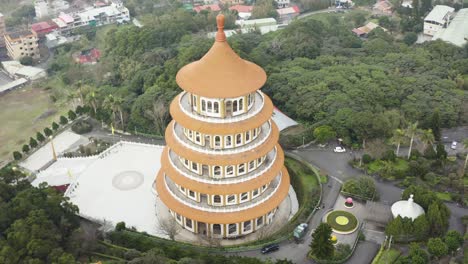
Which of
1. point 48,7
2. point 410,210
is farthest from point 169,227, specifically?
point 48,7

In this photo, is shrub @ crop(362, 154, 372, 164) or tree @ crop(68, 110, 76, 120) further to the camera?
tree @ crop(68, 110, 76, 120)

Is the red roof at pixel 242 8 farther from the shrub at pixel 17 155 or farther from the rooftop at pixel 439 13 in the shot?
the shrub at pixel 17 155

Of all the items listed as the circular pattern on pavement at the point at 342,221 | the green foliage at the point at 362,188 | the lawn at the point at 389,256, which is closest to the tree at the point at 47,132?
the circular pattern on pavement at the point at 342,221

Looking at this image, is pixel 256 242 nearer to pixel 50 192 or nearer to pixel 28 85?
pixel 50 192

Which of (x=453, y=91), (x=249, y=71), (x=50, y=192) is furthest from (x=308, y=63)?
(x=50, y=192)

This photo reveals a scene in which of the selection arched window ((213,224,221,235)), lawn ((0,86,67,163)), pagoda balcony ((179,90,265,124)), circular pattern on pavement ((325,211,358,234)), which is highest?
pagoda balcony ((179,90,265,124))

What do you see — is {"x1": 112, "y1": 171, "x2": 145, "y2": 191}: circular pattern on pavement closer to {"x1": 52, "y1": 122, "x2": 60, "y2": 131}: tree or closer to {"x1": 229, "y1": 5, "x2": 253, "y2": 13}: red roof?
{"x1": 52, "y1": 122, "x2": 60, "y2": 131}: tree

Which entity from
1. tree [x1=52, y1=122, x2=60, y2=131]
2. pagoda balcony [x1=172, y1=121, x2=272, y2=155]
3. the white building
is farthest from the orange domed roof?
the white building
